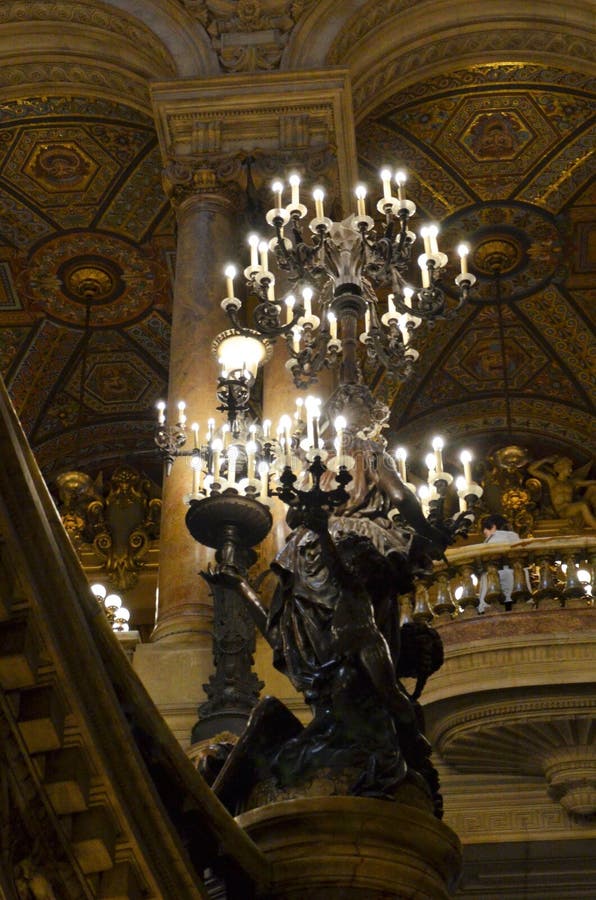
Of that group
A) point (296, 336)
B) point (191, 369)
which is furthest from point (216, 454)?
point (191, 369)

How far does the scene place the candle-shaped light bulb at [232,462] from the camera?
22.6 ft

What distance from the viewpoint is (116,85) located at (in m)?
10.6

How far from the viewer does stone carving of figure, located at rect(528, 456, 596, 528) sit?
14.5 metres

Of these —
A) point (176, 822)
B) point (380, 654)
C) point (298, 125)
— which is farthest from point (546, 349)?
point (176, 822)

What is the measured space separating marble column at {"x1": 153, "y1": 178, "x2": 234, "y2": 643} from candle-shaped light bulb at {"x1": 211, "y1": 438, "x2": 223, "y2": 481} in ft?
2.87

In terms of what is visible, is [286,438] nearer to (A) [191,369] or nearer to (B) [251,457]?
(B) [251,457]

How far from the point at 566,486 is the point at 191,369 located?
23.2 ft

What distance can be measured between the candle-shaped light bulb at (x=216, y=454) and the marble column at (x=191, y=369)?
0.88 metres

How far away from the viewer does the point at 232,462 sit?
23.0 ft

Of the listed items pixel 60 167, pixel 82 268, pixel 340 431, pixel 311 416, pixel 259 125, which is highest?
pixel 82 268

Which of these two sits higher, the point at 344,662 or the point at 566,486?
the point at 566,486

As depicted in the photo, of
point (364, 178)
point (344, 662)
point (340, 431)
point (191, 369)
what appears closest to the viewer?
point (344, 662)

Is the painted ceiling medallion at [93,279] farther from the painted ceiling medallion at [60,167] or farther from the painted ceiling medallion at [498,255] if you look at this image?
the painted ceiling medallion at [498,255]

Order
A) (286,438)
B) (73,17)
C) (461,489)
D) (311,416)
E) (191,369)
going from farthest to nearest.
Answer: (73,17)
(191,369)
(286,438)
(461,489)
(311,416)
